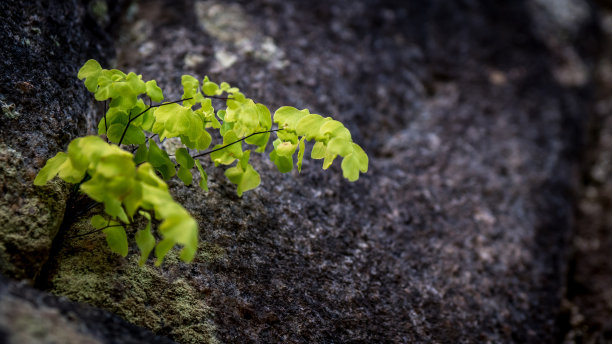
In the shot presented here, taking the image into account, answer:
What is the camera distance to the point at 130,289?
116 centimetres

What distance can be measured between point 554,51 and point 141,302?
271 cm

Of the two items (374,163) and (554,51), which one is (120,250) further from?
(554,51)

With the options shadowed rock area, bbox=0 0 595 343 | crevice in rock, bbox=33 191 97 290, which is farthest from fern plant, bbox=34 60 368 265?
shadowed rock area, bbox=0 0 595 343

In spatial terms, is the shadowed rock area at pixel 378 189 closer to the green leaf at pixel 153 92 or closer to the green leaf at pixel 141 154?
the green leaf at pixel 141 154

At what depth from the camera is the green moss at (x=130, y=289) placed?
3.70 feet

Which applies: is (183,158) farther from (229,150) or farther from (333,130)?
(333,130)

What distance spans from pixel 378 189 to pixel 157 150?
2.97 feet

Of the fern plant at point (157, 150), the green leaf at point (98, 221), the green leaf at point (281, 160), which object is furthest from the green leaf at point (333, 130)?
the green leaf at point (98, 221)

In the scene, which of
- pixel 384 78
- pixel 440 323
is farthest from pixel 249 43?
pixel 440 323

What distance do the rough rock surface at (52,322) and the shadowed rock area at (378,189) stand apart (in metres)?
0.16

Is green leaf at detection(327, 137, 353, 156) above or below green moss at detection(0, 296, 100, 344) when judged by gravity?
above

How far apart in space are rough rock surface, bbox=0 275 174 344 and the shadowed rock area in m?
0.16

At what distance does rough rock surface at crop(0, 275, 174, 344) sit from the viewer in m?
0.71

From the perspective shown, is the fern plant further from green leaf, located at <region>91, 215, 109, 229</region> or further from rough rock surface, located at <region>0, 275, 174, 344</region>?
rough rock surface, located at <region>0, 275, 174, 344</region>
